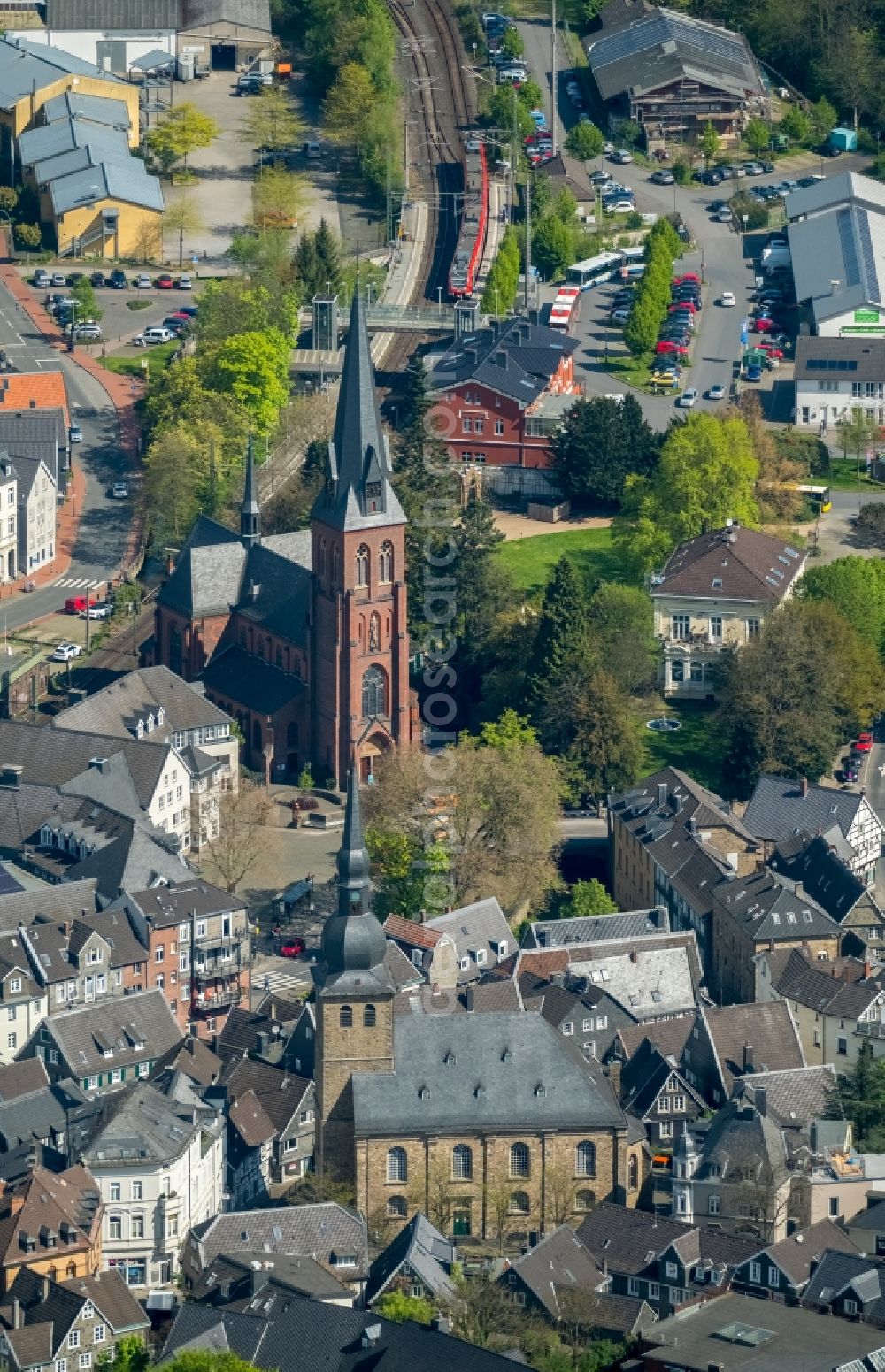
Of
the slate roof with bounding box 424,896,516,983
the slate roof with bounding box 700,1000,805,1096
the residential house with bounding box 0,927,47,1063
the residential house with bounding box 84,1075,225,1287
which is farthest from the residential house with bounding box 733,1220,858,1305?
the residential house with bounding box 0,927,47,1063

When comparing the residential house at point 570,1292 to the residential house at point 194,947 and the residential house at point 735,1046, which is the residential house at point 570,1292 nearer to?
the residential house at point 735,1046

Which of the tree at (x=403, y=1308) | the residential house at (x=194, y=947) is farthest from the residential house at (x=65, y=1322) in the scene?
the residential house at (x=194, y=947)

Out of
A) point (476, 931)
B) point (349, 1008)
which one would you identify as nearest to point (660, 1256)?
point (349, 1008)

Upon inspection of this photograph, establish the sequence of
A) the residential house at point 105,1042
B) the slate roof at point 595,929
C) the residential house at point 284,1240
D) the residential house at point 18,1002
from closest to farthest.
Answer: the residential house at point 284,1240 < the residential house at point 105,1042 < the residential house at point 18,1002 < the slate roof at point 595,929

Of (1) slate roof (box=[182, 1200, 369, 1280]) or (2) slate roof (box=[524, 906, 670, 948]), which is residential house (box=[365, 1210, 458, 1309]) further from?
(2) slate roof (box=[524, 906, 670, 948])

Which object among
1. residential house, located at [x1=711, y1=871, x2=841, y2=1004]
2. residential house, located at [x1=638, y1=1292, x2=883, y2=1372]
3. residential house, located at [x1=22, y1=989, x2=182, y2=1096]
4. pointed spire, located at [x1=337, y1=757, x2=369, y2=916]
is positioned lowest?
residential house, located at [x1=638, y1=1292, x2=883, y2=1372]

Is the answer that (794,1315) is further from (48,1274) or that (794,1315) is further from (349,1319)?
(48,1274)

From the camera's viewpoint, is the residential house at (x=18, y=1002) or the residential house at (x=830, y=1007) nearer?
the residential house at (x=18, y=1002)

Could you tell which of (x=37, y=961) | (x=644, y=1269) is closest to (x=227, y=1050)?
(x=37, y=961)
